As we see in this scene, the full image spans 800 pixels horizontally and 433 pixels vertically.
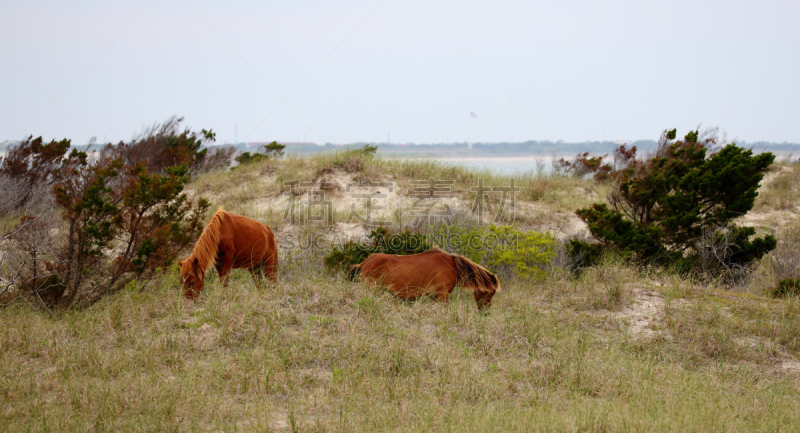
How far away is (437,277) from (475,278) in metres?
0.43

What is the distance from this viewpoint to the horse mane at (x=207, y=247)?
18.6ft

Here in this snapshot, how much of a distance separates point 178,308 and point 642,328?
480 cm

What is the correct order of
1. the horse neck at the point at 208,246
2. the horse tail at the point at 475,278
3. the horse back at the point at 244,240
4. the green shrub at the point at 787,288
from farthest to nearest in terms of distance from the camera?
the green shrub at the point at 787,288 < the horse back at the point at 244,240 < the horse tail at the point at 475,278 < the horse neck at the point at 208,246

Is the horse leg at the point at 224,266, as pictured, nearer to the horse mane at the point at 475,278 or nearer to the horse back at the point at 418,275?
the horse back at the point at 418,275

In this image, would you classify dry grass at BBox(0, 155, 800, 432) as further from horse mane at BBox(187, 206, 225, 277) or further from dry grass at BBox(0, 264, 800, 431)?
horse mane at BBox(187, 206, 225, 277)

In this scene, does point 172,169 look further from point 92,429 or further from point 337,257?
point 92,429

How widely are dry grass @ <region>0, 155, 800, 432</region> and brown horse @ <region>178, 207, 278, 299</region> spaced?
0.30 meters

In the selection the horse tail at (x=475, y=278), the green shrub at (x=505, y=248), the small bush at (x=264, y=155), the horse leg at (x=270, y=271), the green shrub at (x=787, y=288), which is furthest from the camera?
the small bush at (x=264, y=155)

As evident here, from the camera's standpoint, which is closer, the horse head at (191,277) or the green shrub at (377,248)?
the horse head at (191,277)

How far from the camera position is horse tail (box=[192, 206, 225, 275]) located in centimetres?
566

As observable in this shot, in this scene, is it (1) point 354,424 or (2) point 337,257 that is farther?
(2) point 337,257

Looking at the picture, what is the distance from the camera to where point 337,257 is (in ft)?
26.5

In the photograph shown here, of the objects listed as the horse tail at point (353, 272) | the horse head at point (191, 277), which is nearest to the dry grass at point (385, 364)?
the horse head at point (191, 277)

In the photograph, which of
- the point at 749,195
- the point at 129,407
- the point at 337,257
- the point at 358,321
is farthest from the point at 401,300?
the point at 749,195
